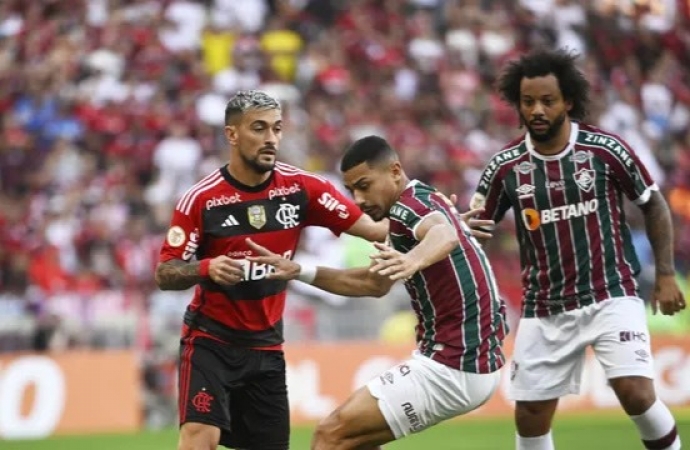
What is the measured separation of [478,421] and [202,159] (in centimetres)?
569

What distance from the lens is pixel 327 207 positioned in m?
8.41

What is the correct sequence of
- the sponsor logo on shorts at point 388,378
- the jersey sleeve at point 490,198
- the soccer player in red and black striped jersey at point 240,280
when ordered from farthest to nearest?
the jersey sleeve at point 490,198, the soccer player in red and black striped jersey at point 240,280, the sponsor logo on shorts at point 388,378

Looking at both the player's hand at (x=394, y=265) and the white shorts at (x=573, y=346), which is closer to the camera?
the player's hand at (x=394, y=265)

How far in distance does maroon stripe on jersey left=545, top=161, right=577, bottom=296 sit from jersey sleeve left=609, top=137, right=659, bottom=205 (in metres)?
0.34

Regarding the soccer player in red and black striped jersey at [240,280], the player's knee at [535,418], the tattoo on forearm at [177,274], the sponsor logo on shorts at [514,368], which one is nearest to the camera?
the tattoo on forearm at [177,274]

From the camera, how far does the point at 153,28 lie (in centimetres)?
2133

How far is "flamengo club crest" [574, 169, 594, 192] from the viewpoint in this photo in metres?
8.44

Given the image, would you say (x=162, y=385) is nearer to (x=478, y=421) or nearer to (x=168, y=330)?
(x=168, y=330)

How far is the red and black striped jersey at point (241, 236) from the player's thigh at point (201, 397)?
6.1 inches

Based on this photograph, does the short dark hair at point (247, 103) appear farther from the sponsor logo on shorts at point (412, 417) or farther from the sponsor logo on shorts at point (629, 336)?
the sponsor logo on shorts at point (629, 336)

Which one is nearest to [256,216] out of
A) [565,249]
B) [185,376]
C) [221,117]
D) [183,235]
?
[183,235]

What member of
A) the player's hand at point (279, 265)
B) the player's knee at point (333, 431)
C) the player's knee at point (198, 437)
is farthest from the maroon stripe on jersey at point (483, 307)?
the player's knee at point (198, 437)

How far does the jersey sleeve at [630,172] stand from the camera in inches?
332

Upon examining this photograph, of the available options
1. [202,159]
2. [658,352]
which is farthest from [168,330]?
[658,352]
